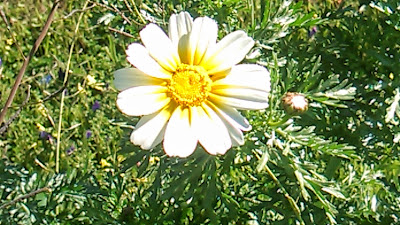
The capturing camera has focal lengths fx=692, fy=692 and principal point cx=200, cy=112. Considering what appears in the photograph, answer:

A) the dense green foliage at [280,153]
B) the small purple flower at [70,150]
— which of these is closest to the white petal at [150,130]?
the dense green foliage at [280,153]

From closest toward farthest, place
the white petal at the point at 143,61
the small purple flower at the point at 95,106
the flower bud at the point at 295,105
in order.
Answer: the white petal at the point at 143,61, the flower bud at the point at 295,105, the small purple flower at the point at 95,106

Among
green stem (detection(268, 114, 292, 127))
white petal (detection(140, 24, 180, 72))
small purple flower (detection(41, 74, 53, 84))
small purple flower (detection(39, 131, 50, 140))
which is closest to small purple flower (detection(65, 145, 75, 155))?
small purple flower (detection(39, 131, 50, 140))

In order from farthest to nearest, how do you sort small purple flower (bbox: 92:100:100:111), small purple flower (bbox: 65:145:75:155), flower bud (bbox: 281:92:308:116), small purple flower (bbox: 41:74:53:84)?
small purple flower (bbox: 41:74:53:84) < small purple flower (bbox: 92:100:100:111) < small purple flower (bbox: 65:145:75:155) < flower bud (bbox: 281:92:308:116)

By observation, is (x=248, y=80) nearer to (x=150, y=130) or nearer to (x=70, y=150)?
(x=150, y=130)

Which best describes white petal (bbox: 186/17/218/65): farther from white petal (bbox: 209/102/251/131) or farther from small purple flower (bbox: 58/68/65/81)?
small purple flower (bbox: 58/68/65/81)

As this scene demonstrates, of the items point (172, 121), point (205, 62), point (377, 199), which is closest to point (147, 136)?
point (172, 121)

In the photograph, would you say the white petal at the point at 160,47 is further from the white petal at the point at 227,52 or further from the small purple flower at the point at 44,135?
the small purple flower at the point at 44,135
